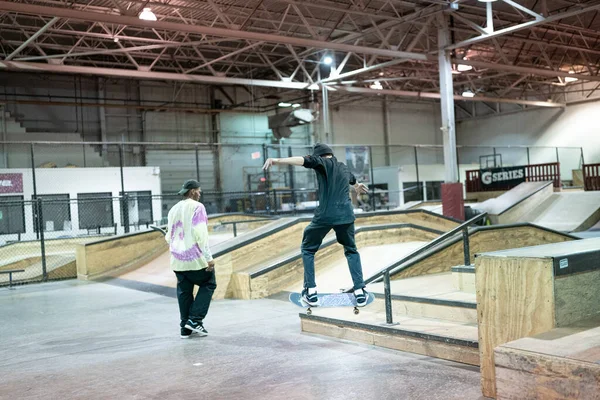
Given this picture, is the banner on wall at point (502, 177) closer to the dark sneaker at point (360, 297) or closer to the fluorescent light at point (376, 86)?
→ the fluorescent light at point (376, 86)

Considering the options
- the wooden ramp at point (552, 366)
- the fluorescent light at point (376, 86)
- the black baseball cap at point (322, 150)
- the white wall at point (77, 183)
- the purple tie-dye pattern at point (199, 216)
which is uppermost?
the fluorescent light at point (376, 86)

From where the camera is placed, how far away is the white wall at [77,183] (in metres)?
23.0

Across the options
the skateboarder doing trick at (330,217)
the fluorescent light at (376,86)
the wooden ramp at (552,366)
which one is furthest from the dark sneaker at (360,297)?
the fluorescent light at (376,86)

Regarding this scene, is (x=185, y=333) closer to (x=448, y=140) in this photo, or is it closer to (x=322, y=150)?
(x=322, y=150)

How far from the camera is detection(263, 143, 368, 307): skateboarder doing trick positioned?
609 centimetres

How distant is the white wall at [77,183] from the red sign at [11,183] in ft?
0.42

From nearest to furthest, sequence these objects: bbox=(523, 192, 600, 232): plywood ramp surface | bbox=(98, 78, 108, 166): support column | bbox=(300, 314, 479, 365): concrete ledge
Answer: bbox=(300, 314, 479, 365): concrete ledge < bbox=(523, 192, 600, 232): plywood ramp surface < bbox=(98, 78, 108, 166): support column

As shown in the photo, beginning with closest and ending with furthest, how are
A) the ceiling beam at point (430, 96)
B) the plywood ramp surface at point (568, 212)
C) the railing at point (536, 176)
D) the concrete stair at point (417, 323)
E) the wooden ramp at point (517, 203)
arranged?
the concrete stair at point (417, 323), the plywood ramp surface at point (568, 212), the wooden ramp at point (517, 203), the railing at point (536, 176), the ceiling beam at point (430, 96)

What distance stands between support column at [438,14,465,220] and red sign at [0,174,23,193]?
15.9 m

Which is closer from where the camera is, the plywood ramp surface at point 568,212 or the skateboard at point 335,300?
the skateboard at point 335,300

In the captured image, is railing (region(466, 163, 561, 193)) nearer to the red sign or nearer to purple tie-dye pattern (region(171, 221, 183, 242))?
the red sign

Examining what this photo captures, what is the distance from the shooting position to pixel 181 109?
3125 cm

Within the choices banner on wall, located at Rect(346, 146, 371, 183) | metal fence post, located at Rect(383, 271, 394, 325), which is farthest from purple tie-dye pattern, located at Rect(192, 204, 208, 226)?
banner on wall, located at Rect(346, 146, 371, 183)

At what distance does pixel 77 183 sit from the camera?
23.9 metres
